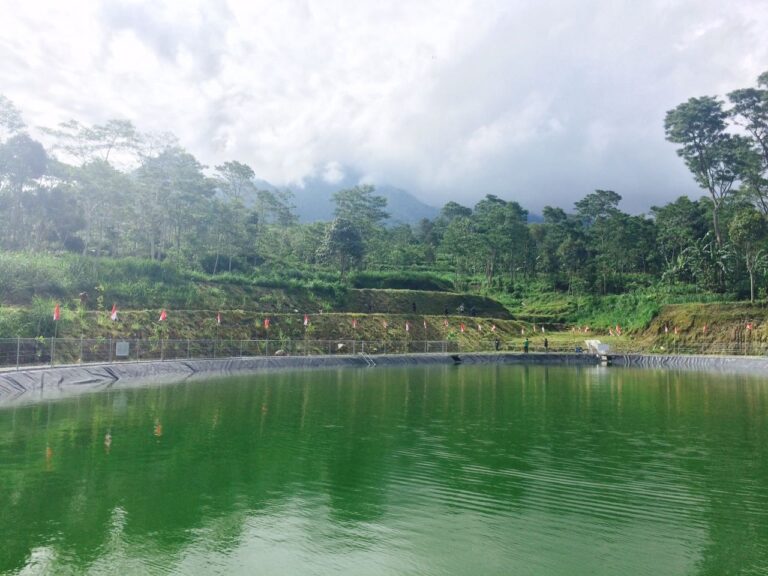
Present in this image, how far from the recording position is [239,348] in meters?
45.5

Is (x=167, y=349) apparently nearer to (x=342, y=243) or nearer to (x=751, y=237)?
(x=342, y=243)

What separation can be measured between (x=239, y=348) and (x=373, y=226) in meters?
50.3

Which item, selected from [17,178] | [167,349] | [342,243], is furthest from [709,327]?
[17,178]

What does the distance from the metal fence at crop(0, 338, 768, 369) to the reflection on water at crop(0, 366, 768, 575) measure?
37.0 feet

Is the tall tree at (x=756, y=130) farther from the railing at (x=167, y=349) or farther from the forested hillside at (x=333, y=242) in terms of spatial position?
the railing at (x=167, y=349)

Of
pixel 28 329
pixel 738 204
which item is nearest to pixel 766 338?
pixel 738 204

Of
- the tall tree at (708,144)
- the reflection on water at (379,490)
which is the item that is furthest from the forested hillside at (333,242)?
the reflection on water at (379,490)

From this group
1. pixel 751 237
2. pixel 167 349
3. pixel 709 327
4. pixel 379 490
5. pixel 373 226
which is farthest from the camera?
pixel 373 226

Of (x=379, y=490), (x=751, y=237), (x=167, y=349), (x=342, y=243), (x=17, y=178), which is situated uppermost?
(x=17, y=178)

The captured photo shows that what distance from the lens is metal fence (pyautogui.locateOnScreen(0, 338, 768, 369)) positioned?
3139 centimetres

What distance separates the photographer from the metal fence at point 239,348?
103 ft

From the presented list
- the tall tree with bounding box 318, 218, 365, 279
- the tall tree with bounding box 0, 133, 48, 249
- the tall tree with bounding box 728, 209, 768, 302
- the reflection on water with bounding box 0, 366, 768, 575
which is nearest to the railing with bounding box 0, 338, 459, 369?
the reflection on water with bounding box 0, 366, 768, 575

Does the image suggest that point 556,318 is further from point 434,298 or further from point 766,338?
point 766,338

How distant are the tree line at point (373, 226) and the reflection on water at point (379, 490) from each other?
146 feet
